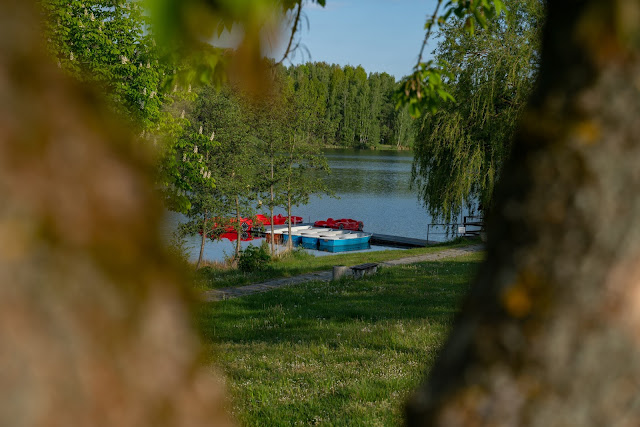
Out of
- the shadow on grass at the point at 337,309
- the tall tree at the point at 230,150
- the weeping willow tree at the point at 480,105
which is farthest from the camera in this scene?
the tall tree at the point at 230,150

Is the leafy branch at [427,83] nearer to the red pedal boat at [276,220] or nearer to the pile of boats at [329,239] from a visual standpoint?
the red pedal boat at [276,220]

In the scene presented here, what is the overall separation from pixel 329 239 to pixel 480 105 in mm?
15056

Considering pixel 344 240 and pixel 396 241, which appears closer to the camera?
pixel 344 240

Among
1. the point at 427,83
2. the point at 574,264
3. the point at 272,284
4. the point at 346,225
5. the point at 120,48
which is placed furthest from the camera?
the point at 346,225

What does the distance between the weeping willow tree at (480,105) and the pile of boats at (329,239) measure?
11.1 m

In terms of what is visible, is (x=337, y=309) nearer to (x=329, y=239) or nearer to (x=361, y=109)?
(x=329, y=239)

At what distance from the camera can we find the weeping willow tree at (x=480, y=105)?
75.9ft

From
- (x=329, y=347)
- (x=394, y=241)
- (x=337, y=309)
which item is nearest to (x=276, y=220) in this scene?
(x=394, y=241)

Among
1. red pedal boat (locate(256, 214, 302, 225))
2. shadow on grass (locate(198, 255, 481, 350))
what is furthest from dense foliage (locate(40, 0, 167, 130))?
red pedal boat (locate(256, 214, 302, 225))

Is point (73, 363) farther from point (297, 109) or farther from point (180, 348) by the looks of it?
point (297, 109)

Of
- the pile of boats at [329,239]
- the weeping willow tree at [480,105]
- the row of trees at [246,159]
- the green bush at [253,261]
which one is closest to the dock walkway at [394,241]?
the pile of boats at [329,239]

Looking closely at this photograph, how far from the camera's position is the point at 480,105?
2400cm

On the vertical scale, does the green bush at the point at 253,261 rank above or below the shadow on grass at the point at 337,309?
below

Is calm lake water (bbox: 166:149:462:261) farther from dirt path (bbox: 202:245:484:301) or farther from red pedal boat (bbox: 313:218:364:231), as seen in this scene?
dirt path (bbox: 202:245:484:301)
